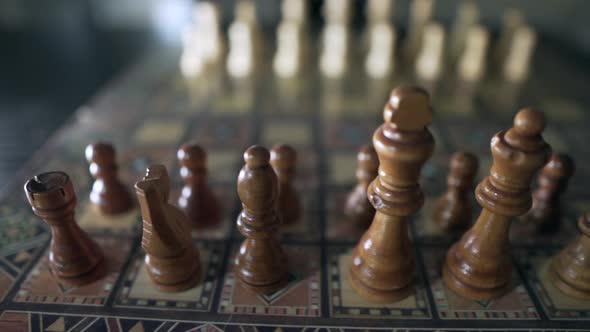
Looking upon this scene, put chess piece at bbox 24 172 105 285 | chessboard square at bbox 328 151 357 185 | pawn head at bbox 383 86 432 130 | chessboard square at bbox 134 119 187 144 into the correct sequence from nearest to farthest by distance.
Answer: pawn head at bbox 383 86 432 130 < chess piece at bbox 24 172 105 285 < chessboard square at bbox 328 151 357 185 < chessboard square at bbox 134 119 187 144

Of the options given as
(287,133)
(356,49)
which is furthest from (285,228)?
(356,49)

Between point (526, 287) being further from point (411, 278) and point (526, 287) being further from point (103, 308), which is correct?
point (103, 308)

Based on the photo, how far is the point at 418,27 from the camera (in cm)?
230

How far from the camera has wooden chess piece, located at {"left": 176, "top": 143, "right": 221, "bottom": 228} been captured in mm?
1041

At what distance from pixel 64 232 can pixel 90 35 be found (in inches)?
98.5

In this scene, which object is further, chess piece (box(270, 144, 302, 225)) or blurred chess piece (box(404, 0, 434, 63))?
blurred chess piece (box(404, 0, 434, 63))

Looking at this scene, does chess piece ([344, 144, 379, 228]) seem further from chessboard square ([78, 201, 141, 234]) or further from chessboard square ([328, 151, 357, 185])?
chessboard square ([78, 201, 141, 234])

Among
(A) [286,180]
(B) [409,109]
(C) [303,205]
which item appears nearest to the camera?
(B) [409,109]

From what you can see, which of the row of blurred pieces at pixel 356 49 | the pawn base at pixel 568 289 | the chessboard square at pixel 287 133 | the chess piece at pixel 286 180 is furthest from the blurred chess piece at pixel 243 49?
the pawn base at pixel 568 289

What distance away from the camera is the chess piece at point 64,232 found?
840 mm

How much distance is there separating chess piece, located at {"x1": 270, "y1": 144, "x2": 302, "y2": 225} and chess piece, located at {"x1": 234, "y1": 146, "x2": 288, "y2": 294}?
10 cm

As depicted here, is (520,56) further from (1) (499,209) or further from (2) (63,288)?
(2) (63,288)

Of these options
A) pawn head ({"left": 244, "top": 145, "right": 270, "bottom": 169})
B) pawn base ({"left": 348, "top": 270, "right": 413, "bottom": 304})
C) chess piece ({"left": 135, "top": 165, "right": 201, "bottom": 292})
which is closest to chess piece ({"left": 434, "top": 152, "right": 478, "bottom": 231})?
pawn base ({"left": 348, "top": 270, "right": 413, "bottom": 304})

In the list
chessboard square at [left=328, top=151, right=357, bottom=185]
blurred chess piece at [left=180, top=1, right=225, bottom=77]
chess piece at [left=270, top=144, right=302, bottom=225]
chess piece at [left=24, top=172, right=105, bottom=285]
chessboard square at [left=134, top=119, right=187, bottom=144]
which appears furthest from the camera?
blurred chess piece at [left=180, top=1, right=225, bottom=77]
